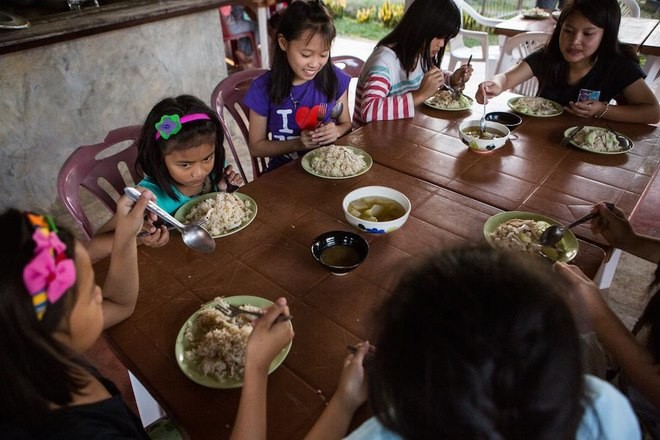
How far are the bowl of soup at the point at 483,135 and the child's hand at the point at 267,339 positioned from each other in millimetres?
1360

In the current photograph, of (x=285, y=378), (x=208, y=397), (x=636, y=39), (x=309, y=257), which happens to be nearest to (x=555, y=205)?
(x=309, y=257)

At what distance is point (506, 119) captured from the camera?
2311mm

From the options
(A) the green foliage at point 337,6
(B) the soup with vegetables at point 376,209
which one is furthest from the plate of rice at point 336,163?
(A) the green foliage at point 337,6

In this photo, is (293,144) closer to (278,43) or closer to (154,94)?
(278,43)

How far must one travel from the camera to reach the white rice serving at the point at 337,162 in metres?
1.82

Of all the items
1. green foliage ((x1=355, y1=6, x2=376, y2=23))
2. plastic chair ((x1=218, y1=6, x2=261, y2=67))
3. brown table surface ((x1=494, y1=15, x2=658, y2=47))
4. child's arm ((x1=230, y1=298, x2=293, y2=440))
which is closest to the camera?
child's arm ((x1=230, y1=298, x2=293, y2=440))

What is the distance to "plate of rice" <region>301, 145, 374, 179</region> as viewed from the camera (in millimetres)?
1814

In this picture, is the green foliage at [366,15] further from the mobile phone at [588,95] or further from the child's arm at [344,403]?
the child's arm at [344,403]

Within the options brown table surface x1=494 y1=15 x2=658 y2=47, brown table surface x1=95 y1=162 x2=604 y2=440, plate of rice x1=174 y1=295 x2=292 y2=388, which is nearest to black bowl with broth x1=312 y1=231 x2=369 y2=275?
brown table surface x1=95 y1=162 x2=604 y2=440

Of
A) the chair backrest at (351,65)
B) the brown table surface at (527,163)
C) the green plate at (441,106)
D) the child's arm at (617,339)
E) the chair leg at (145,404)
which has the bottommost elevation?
the chair leg at (145,404)

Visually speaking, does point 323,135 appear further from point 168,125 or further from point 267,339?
point 267,339

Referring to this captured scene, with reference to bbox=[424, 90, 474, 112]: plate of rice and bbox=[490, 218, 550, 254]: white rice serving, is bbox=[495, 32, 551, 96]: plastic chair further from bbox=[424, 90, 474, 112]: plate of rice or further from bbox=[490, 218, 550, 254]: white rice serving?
bbox=[490, 218, 550, 254]: white rice serving

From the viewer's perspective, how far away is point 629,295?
266 centimetres

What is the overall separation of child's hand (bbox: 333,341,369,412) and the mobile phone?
89.8 inches
